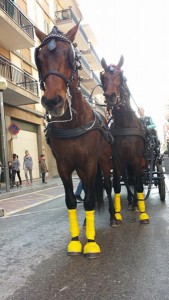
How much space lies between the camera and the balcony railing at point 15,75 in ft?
62.4

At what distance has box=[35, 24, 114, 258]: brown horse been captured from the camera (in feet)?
11.0

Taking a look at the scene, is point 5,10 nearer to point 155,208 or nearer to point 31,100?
point 31,100

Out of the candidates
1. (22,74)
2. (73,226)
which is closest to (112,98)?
(73,226)

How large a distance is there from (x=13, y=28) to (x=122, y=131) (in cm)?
1533

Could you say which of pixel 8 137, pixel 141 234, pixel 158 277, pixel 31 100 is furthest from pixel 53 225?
pixel 31 100

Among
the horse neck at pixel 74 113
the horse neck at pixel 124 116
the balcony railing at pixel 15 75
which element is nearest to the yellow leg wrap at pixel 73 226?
the horse neck at pixel 74 113

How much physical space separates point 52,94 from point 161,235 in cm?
234

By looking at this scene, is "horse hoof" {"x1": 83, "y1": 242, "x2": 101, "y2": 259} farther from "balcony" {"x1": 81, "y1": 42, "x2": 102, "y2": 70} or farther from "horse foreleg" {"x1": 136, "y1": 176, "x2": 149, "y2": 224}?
"balcony" {"x1": 81, "y1": 42, "x2": 102, "y2": 70}

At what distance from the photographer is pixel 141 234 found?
4484 millimetres

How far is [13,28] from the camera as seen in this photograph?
18.7 metres

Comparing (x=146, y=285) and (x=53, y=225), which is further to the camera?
(x=53, y=225)

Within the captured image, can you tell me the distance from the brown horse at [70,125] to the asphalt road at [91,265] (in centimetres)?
33

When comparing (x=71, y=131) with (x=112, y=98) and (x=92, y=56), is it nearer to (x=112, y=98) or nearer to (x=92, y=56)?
(x=112, y=98)

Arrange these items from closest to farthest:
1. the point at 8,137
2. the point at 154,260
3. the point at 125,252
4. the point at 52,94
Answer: the point at 52,94
the point at 154,260
the point at 125,252
the point at 8,137
